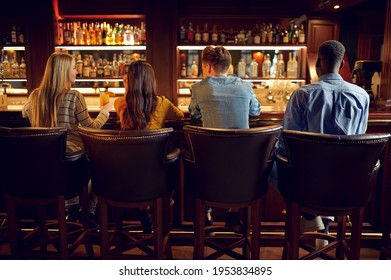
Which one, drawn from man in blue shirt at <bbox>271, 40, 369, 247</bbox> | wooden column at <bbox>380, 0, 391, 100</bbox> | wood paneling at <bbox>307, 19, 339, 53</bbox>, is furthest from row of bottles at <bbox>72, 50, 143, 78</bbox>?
man in blue shirt at <bbox>271, 40, 369, 247</bbox>

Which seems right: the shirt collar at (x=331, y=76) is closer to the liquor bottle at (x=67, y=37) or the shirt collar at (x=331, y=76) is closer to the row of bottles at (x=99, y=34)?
the row of bottles at (x=99, y=34)

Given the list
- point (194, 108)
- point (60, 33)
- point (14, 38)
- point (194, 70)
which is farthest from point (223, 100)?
point (14, 38)

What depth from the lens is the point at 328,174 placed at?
2.04 meters

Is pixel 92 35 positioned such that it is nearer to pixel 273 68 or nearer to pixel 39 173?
pixel 273 68

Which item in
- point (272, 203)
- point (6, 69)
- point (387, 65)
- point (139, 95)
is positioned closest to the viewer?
point (139, 95)

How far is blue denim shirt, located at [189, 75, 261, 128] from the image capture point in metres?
2.53

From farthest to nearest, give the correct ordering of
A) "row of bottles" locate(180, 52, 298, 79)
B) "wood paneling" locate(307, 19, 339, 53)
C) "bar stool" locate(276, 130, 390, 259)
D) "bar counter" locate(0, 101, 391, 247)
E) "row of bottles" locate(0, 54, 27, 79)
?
"row of bottles" locate(0, 54, 27, 79) < "row of bottles" locate(180, 52, 298, 79) < "wood paneling" locate(307, 19, 339, 53) < "bar counter" locate(0, 101, 391, 247) < "bar stool" locate(276, 130, 390, 259)

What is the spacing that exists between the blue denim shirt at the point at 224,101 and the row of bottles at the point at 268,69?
275cm

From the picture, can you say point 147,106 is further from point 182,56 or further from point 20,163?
point 182,56

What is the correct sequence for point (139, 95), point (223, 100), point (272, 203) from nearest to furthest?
point (139, 95)
point (223, 100)
point (272, 203)

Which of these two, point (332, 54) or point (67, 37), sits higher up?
point (67, 37)

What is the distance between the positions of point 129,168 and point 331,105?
1141 mm

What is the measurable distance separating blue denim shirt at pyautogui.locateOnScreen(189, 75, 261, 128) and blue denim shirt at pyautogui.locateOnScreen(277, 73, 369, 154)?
36 centimetres

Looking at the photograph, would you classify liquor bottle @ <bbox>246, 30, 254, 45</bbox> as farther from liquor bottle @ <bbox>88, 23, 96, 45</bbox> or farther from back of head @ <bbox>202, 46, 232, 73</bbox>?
back of head @ <bbox>202, 46, 232, 73</bbox>
